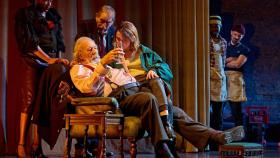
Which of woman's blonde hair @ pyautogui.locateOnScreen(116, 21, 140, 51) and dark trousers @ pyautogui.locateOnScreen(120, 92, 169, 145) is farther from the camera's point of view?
woman's blonde hair @ pyautogui.locateOnScreen(116, 21, 140, 51)

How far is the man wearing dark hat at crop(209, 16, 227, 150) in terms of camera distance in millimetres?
6098

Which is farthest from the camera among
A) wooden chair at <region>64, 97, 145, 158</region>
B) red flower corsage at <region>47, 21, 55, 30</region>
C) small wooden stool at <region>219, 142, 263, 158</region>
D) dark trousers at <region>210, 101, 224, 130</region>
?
dark trousers at <region>210, 101, 224, 130</region>

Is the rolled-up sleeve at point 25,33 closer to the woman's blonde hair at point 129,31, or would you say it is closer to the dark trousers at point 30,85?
the dark trousers at point 30,85

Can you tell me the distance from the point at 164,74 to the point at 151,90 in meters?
0.32

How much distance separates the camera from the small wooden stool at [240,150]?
3.24 m

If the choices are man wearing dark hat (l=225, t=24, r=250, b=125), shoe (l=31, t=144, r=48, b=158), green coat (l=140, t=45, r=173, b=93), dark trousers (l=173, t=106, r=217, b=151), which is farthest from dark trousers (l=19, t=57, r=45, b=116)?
man wearing dark hat (l=225, t=24, r=250, b=125)

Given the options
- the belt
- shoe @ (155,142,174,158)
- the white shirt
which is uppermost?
the white shirt

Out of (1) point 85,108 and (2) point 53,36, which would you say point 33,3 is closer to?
(2) point 53,36

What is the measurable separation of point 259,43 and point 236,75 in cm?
167

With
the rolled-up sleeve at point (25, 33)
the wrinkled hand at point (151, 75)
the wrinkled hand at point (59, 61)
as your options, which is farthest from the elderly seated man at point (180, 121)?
the rolled-up sleeve at point (25, 33)

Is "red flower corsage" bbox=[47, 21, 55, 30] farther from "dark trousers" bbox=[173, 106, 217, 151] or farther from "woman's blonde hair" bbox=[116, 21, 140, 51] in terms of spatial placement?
"dark trousers" bbox=[173, 106, 217, 151]

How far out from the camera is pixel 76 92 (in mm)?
3619

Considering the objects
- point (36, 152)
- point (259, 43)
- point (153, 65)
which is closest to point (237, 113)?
point (259, 43)

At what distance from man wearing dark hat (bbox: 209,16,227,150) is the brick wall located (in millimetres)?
1904
